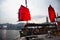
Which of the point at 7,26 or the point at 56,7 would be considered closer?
the point at 7,26

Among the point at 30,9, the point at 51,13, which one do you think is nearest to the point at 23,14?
the point at 30,9

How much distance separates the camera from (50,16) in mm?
2207

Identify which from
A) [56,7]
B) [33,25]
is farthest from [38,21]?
[56,7]

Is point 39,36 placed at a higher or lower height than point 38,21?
lower

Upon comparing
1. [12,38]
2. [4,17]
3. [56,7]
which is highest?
[56,7]

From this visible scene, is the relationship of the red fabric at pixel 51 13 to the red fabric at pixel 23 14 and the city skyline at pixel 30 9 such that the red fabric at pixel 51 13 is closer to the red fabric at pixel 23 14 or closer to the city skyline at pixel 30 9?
the city skyline at pixel 30 9

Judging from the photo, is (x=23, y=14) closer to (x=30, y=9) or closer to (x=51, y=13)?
(x=30, y=9)

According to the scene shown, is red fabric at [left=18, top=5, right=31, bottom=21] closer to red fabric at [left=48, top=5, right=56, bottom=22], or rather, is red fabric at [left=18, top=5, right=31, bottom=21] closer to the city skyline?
the city skyline

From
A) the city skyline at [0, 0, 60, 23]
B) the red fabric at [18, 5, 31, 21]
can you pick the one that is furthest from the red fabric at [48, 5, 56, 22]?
the red fabric at [18, 5, 31, 21]

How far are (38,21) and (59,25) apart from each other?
0.35m

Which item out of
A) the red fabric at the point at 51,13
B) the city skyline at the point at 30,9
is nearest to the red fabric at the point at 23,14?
the city skyline at the point at 30,9

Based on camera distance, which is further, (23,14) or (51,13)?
(23,14)

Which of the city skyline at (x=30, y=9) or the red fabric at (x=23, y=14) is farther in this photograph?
the red fabric at (x=23, y=14)

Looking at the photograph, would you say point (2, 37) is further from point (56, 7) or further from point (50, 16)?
point (56, 7)
